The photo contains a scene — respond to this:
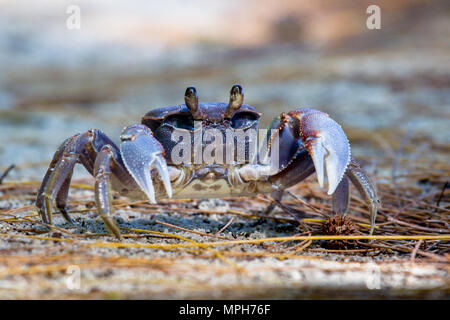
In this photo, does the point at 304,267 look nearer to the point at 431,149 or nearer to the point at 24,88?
the point at 431,149

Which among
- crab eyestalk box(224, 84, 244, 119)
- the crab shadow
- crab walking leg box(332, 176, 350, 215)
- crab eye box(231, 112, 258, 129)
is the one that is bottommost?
the crab shadow

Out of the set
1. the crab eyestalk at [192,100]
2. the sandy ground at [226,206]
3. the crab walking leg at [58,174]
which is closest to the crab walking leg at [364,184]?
the sandy ground at [226,206]

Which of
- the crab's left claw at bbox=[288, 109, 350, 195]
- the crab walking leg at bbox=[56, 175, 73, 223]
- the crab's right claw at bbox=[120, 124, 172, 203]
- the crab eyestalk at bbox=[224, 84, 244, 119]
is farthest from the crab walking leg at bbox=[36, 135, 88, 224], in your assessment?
the crab's left claw at bbox=[288, 109, 350, 195]

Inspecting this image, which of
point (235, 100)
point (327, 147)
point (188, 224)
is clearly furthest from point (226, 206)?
point (327, 147)

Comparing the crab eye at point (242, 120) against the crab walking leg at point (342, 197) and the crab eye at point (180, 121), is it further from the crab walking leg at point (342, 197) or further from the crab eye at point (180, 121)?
the crab walking leg at point (342, 197)

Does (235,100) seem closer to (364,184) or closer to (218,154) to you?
(218,154)

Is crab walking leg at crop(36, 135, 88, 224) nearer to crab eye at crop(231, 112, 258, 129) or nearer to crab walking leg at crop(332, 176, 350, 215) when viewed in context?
crab eye at crop(231, 112, 258, 129)

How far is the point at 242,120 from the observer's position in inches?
86.4

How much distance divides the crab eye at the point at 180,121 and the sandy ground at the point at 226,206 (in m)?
0.52

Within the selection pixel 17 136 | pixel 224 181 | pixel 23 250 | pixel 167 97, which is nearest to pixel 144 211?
pixel 224 181

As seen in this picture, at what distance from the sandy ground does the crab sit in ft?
0.74

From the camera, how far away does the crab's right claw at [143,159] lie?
1.70 meters

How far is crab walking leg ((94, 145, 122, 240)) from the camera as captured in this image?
5.78ft

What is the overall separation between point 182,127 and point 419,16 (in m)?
17.8
